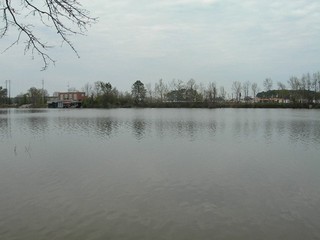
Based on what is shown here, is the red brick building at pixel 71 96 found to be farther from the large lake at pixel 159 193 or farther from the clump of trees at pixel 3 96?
the large lake at pixel 159 193

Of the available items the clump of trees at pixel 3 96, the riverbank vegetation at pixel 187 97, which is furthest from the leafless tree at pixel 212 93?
the clump of trees at pixel 3 96

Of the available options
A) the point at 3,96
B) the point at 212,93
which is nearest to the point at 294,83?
the point at 212,93

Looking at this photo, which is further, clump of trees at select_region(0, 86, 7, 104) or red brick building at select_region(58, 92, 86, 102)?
red brick building at select_region(58, 92, 86, 102)

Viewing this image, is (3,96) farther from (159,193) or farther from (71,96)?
(159,193)

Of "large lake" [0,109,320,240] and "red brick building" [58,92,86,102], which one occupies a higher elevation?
"red brick building" [58,92,86,102]

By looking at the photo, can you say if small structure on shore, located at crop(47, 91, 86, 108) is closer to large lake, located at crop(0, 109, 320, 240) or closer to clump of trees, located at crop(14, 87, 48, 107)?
clump of trees, located at crop(14, 87, 48, 107)

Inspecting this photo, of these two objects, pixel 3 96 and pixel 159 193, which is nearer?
pixel 159 193

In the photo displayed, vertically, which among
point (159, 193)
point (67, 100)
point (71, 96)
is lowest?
point (159, 193)

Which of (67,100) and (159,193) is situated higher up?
(67,100)

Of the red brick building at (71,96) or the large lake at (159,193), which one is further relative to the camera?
the red brick building at (71,96)

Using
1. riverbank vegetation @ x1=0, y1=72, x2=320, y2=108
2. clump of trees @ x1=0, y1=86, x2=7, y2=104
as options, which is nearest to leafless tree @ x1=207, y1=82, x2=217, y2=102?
riverbank vegetation @ x1=0, y1=72, x2=320, y2=108

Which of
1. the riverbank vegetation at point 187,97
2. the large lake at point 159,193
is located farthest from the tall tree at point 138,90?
the large lake at point 159,193

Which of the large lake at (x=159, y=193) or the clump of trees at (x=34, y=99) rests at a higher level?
the clump of trees at (x=34, y=99)

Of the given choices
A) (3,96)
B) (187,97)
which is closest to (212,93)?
(187,97)
